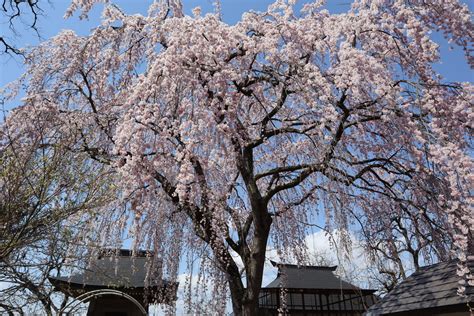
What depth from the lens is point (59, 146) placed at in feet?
14.5

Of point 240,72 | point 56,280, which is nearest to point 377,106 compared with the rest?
point 240,72

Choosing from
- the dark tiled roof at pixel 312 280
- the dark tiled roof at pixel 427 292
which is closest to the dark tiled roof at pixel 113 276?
the dark tiled roof at pixel 427 292

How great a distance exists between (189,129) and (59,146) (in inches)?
60.5

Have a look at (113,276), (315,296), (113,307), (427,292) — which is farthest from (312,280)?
(427,292)

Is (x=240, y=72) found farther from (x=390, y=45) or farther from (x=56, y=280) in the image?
(x=56, y=280)

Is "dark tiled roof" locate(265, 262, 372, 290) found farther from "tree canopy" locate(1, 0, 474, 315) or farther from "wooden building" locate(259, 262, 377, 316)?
"tree canopy" locate(1, 0, 474, 315)

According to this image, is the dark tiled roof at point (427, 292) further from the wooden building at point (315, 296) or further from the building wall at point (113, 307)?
the wooden building at point (315, 296)

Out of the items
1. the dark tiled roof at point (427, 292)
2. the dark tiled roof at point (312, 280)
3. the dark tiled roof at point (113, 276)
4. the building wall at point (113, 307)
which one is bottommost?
the dark tiled roof at point (427, 292)

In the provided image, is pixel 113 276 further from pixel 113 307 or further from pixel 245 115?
pixel 245 115

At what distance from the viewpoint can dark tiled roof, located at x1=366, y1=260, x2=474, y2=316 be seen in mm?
4747

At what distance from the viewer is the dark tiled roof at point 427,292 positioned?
15.6 ft

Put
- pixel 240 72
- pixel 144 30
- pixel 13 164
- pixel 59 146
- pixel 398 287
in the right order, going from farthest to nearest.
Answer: pixel 398 287, pixel 144 30, pixel 240 72, pixel 59 146, pixel 13 164

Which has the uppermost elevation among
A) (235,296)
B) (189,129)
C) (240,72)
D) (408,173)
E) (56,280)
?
(240,72)

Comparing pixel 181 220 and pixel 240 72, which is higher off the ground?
pixel 240 72
